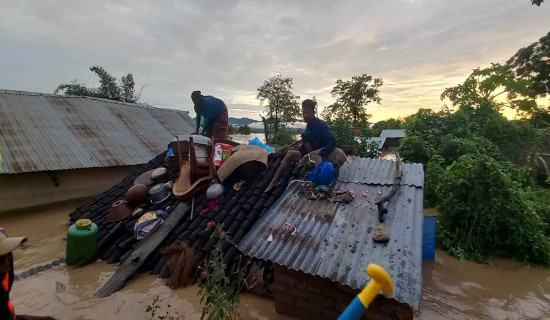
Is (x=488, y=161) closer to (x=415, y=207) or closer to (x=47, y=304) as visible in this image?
(x=415, y=207)

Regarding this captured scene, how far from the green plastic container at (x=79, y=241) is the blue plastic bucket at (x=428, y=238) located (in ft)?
20.8

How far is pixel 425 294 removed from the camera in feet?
14.8

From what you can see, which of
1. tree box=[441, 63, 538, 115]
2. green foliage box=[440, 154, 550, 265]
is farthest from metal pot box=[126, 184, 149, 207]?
tree box=[441, 63, 538, 115]

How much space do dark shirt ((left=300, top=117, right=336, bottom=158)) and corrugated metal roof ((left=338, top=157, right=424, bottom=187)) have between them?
63 centimetres

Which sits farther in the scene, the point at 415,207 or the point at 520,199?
the point at 520,199

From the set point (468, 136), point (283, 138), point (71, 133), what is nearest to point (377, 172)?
point (468, 136)

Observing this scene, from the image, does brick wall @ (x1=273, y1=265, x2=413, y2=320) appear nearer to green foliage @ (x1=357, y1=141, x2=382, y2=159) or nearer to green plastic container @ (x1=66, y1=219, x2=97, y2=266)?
green plastic container @ (x1=66, y1=219, x2=97, y2=266)

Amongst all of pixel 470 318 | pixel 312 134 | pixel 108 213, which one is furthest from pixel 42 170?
pixel 470 318

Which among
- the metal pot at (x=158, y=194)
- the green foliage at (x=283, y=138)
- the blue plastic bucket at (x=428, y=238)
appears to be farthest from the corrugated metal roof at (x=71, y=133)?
the green foliage at (x=283, y=138)

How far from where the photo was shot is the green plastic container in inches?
198

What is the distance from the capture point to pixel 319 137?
18.3ft

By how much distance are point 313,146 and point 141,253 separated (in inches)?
151

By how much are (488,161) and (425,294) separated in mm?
3580

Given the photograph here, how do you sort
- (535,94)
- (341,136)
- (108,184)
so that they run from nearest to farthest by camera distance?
(341,136)
(108,184)
(535,94)
